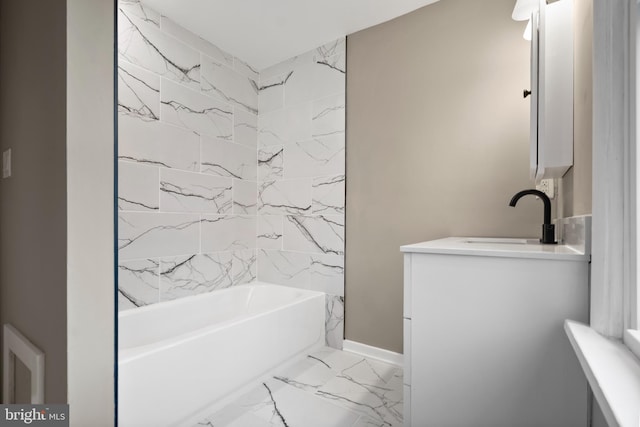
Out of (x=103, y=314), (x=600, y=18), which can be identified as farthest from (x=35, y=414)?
(x=600, y=18)

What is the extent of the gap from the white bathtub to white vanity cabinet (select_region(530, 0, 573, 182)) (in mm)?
1629

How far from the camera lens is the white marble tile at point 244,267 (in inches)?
107

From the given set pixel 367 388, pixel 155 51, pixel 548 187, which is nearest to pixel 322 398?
pixel 367 388

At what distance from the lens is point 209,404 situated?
160 cm

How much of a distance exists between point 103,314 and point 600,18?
163 centimetres

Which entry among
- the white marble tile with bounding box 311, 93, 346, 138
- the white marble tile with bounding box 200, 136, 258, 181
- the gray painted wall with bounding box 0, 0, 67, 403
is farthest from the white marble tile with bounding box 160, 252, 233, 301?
the white marble tile with bounding box 311, 93, 346, 138

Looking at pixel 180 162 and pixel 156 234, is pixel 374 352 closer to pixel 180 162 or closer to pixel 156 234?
pixel 156 234

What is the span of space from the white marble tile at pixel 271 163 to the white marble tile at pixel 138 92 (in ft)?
3.02

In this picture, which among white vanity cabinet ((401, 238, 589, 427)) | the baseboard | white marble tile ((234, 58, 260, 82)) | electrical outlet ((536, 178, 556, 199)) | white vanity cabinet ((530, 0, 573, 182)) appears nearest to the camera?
white vanity cabinet ((401, 238, 589, 427))

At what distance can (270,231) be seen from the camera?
282 centimetres

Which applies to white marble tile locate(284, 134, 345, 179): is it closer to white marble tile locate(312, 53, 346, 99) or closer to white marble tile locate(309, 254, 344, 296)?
white marble tile locate(312, 53, 346, 99)

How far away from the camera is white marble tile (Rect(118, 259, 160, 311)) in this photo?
78.9 inches

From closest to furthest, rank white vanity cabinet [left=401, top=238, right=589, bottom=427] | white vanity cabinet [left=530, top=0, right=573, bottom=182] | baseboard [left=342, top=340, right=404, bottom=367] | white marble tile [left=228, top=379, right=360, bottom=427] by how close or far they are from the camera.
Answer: white vanity cabinet [left=401, top=238, right=589, bottom=427]
white vanity cabinet [left=530, top=0, right=573, bottom=182]
white marble tile [left=228, top=379, right=360, bottom=427]
baseboard [left=342, top=340, right=404, bottom=367]

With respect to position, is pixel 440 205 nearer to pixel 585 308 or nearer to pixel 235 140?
pixel 585 308
